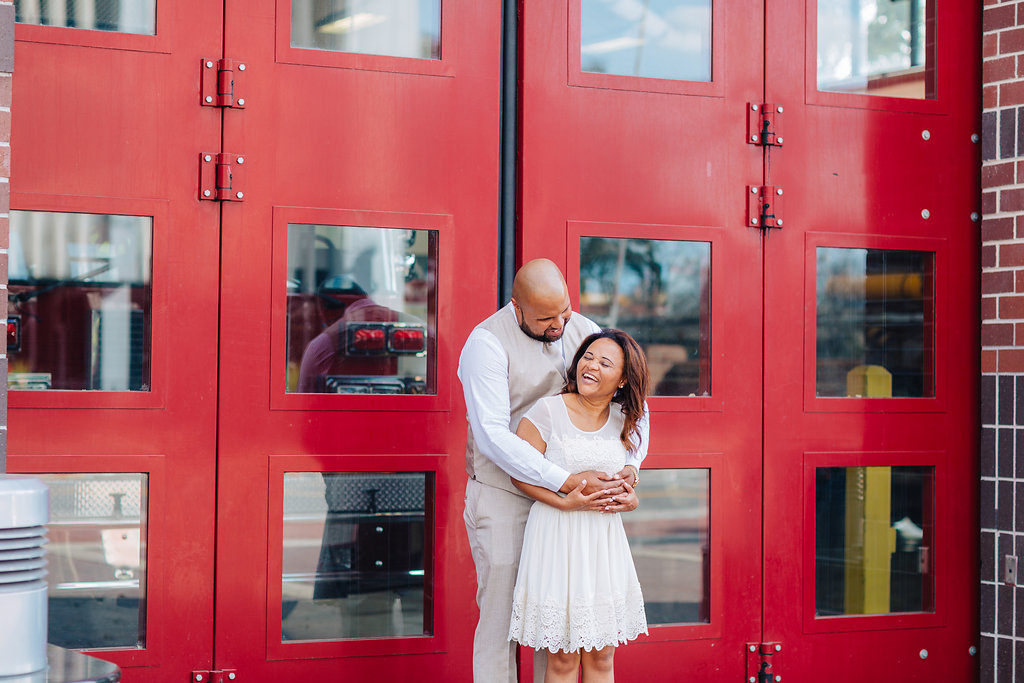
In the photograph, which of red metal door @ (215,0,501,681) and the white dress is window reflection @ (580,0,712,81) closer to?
red metal door @ (215,0,501,681)

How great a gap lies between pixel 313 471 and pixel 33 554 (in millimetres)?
1850

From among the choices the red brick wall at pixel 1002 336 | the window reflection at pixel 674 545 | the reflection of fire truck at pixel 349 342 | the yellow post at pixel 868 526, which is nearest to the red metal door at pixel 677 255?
the window reflection at pixel 674 545

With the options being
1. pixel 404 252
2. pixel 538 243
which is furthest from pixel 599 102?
pixel 404 252

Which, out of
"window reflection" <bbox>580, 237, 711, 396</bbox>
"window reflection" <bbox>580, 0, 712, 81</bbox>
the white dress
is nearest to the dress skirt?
the white dress

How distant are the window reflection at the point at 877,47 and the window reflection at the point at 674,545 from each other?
1764 mm

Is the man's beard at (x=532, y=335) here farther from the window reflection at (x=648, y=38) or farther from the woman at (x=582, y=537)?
the window reflection at (x=648, y=38)

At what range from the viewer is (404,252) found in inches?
162

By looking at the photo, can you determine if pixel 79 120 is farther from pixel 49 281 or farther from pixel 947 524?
pixel 947 524

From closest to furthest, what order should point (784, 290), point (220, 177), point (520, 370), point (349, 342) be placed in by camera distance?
point (520, 370), point (220, 177), point (349, 342), point (784, 290)

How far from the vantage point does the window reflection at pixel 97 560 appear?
3.73 metres

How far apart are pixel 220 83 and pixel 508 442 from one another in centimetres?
164

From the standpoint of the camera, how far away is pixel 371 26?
4.12 meters

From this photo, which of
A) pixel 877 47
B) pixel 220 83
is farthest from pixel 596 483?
pixel 877 47

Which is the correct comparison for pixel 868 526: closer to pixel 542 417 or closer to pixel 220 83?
pixel 542 417
